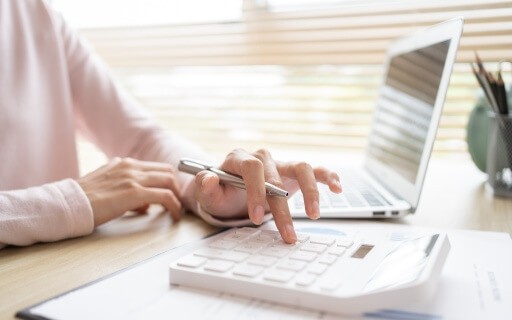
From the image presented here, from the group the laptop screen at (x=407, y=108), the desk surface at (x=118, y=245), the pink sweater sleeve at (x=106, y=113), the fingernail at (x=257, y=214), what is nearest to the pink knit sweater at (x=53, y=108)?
the pink sweater sleeve at (x=106, y=113)

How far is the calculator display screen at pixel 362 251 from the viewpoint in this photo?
480 mm

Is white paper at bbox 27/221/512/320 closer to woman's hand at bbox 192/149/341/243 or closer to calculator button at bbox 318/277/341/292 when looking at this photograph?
calculator button at bbox 318/277/341/292

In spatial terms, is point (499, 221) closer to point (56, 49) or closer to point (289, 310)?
point (289, 310)

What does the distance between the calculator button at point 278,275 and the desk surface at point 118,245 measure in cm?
18

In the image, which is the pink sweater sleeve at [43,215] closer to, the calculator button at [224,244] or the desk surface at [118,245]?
the desk surface at [118,245]

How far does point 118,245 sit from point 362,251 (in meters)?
0.29

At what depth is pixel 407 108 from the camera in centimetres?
93

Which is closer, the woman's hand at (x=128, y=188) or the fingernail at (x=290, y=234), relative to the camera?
the fingernail at (x=290, y=234)

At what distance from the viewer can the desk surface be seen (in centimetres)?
48

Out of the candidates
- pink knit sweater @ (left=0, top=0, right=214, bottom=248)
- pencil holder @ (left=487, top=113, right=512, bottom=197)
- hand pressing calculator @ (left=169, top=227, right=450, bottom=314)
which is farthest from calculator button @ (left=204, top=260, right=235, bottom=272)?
pencil holder @ (left=487, top=113, right=512, bottom=197)

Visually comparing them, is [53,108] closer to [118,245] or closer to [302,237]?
[118,245]

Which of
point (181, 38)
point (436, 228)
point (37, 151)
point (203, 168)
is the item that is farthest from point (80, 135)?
point (436, 228)

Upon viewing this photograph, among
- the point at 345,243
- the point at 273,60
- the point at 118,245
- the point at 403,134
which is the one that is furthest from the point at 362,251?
the point at 273,60

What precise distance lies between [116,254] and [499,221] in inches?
21.2
